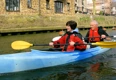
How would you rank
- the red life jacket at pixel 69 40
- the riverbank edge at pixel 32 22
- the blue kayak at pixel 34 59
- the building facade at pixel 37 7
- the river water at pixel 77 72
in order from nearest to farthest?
1. the blue kayak at pixel 34 59
2. the river water at pixel 77 72
3. the red life jacket at pixel 69 40
4. the riverbank edge at pixel 32 22
5. the building facade at pixel 37 7

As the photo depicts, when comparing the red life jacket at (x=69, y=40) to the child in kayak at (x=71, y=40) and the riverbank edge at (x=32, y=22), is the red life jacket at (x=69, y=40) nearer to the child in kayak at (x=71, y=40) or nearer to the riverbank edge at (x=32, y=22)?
the child in kayak at (x=71, y=40)

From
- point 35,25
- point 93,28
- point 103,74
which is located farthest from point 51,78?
point 35,25

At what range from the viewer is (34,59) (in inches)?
289

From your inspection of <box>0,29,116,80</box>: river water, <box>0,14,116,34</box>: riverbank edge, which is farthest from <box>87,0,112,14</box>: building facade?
<box>0,29,116,80</box>: river water

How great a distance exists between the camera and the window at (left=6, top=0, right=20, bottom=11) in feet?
80.4

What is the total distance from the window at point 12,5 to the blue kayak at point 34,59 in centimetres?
1699

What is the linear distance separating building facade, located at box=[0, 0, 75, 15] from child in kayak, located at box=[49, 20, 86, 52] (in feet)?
51.9

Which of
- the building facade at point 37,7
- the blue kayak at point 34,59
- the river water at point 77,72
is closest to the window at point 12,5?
the building facade at point 37,7

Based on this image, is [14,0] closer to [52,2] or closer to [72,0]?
[52,2]

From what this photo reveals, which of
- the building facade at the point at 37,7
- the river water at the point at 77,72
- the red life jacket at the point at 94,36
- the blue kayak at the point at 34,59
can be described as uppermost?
the building facade at the point at 37,7

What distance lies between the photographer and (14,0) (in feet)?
83.4

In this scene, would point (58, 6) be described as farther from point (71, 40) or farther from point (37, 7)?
point (71, 40)

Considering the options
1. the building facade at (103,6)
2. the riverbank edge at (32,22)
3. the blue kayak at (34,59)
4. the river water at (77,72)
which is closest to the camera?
the blue kayak at (34,59)

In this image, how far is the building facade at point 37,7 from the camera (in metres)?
24.3
